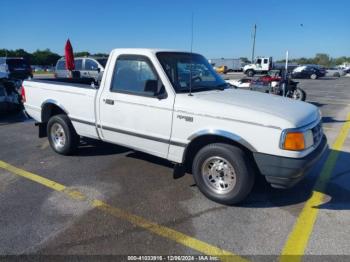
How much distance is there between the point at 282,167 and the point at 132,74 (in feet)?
7.99

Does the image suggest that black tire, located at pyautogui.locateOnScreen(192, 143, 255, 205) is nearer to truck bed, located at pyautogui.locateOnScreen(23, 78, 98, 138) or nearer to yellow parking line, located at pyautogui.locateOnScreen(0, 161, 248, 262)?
yellow parking line, located at pyautogui.locateOnScreen(0, 161, 248, 262)

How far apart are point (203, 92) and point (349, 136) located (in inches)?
193

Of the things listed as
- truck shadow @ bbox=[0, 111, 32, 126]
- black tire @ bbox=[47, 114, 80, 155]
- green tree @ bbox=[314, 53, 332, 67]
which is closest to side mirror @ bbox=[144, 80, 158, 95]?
black tire @ bbox=[47, 114, 80, 155]

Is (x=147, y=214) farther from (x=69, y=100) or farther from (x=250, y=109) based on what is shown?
(x=69, y=100)

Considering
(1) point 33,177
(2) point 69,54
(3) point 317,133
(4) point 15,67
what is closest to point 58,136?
(1) point 33,177

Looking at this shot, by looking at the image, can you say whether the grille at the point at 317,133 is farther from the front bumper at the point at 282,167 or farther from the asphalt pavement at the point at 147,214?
the asphalt pavement at the point at 147,214

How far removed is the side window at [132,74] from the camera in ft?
14.0

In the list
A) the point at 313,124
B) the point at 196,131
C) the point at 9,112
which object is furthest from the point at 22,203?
the point at 9,112

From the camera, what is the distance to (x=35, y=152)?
19.7 feet

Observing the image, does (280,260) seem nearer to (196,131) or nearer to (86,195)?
(196,131)

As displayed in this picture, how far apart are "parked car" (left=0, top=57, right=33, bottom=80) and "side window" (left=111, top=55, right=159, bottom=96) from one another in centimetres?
1787

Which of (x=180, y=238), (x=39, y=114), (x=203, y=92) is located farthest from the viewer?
(x=39, y=114)

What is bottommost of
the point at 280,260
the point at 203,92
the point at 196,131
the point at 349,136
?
the point at 280,260

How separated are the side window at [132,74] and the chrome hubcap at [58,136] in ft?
5.45
